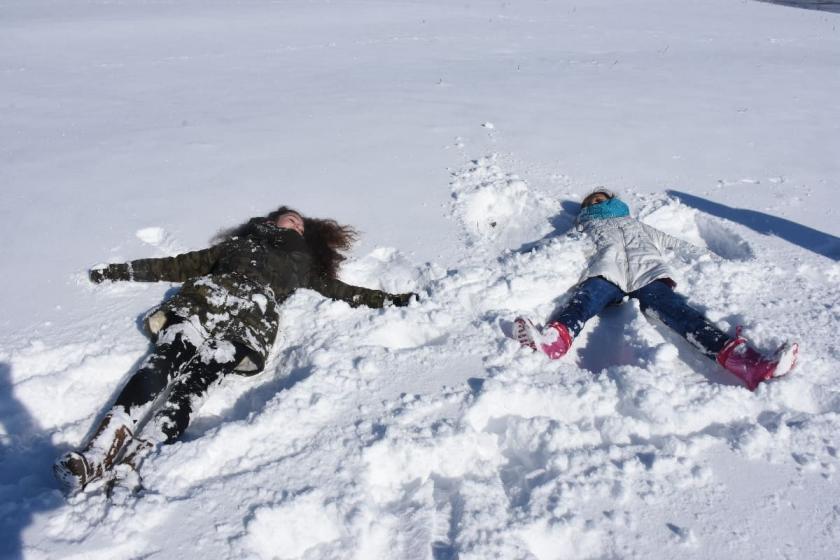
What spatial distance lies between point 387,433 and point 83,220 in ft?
10.6

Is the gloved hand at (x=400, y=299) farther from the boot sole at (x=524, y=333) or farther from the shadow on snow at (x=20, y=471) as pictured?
the shadow on snow at (x=20, y=471)

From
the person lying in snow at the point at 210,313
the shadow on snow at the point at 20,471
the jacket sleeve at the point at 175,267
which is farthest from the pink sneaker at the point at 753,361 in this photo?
the shadow on snow at the point at 20,471

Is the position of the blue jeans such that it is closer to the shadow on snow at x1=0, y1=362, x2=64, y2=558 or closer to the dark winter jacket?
the dark winter jacket

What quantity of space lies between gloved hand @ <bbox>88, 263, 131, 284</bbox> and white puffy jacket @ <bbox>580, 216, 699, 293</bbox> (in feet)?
9.80

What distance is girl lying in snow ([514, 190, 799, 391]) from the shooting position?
3000mm

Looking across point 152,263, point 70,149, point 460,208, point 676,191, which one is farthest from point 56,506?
point 676,191

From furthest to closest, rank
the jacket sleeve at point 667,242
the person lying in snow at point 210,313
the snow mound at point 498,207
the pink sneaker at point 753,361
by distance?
1. the snow mound at point 498,207
2. the jacket sleeve at point 667,242
3. the pink sneaker at point 753,361
4. the person lying in snow at point 210,313

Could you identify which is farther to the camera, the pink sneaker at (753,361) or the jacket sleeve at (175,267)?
the jacket sleeve at (175,267)

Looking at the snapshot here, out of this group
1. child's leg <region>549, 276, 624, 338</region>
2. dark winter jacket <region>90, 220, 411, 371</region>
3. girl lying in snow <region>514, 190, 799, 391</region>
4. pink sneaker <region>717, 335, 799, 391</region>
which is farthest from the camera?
child's leg <region>549, 276, 624, 338</region>

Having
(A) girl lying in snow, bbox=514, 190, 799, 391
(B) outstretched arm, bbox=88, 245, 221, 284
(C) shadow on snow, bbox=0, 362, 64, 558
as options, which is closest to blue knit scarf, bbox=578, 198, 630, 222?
(A) girl lying in snow, bbox=514, 190, 799, 391

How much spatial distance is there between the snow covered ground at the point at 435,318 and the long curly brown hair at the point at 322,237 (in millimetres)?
132

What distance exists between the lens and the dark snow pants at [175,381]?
2615mm

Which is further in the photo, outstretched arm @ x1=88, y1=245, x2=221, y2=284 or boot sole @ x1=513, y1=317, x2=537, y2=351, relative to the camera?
outstretched arm @ x1=88, y1=245, x2=221, y2=284

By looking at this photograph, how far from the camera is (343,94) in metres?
7.47
